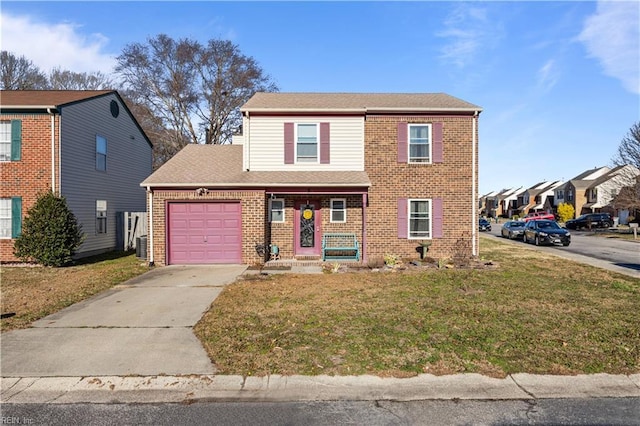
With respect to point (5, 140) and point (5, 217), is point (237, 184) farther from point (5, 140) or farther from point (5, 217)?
point (5, 140)

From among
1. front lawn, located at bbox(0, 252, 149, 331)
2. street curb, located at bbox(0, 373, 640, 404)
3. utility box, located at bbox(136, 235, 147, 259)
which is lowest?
street curb, located at bbox(0, 373, 640, 404)

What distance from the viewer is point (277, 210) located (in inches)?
558

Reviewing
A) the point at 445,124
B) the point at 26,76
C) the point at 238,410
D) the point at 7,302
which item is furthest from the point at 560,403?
the point at 26,76

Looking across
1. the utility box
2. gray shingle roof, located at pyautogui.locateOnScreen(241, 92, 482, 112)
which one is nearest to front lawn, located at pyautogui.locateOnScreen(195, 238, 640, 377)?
the utility box

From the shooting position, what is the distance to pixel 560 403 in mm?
4164

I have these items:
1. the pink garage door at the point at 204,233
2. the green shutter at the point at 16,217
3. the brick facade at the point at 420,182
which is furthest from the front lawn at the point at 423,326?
the green shutter at the point at 16,217

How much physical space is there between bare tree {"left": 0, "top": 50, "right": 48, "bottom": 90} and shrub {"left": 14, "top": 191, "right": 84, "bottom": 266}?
27.2 metres

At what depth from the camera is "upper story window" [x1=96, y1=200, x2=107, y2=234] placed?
16766 mm

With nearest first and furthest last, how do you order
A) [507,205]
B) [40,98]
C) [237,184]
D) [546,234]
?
1. [237,184]
2. [40,98]
3. [546,234]
4. [507,205]

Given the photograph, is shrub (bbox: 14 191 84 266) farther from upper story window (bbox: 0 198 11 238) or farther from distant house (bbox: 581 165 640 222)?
distant house (bbox: 581 165 640 222)

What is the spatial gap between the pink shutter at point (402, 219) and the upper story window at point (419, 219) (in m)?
0.17

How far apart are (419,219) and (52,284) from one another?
12.0 m

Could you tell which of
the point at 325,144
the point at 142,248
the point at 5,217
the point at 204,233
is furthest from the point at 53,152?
the point at 325,144

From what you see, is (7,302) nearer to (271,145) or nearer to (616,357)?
(271,145)
